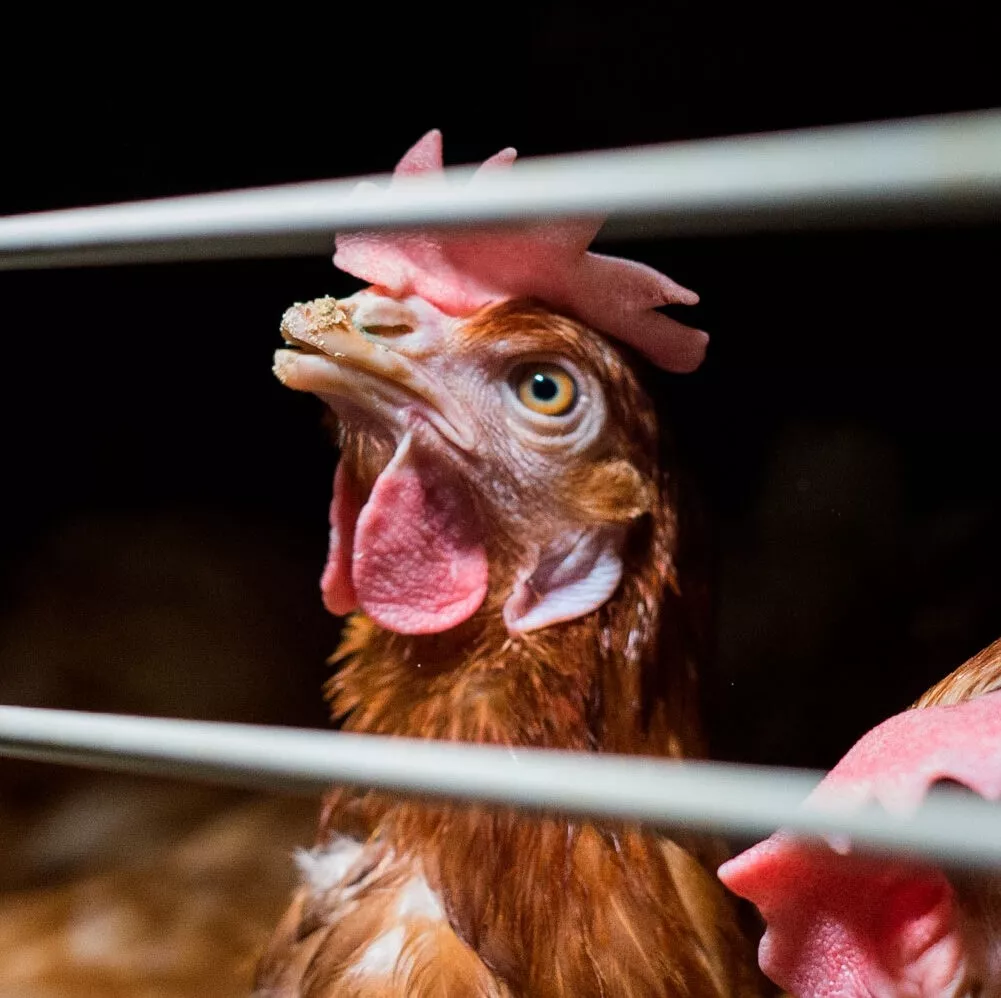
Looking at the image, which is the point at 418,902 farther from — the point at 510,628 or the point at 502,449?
the point at 502,449

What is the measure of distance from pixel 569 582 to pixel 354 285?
Result: 58 cm

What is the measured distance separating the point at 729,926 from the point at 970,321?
697 mm

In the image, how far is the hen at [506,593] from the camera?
870 mm

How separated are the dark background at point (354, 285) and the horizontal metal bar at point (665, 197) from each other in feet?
1.92

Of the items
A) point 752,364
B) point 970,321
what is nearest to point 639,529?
point 752,364

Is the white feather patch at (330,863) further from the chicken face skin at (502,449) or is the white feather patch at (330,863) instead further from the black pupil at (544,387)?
the black pupil at (544,387)

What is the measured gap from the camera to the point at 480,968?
83 centimetres

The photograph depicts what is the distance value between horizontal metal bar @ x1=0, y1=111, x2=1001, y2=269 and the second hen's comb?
45 cm

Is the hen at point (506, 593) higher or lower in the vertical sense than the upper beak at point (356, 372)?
lower

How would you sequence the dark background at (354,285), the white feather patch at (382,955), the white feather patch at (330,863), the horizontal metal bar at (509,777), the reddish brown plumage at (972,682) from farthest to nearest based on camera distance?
the dark background at (354,285), the white feather patch at (330,863), the white feather patch at (382,955), the reddish brown plumage at (972,682), the horizontal metal bar at (509,777)

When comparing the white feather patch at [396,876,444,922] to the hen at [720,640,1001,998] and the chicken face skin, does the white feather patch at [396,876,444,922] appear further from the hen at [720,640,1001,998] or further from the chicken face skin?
the hen at [720,640,1001,998]

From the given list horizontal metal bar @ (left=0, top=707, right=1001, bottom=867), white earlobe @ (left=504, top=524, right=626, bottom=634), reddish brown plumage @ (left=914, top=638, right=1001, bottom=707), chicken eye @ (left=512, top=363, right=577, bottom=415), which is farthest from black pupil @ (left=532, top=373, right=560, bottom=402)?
horizontal metal bar @ (left=0, top=707, right=1001, bottom=867)

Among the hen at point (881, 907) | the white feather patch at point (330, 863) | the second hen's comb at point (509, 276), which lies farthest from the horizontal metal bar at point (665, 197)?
the white feather patch at point (330, 863)

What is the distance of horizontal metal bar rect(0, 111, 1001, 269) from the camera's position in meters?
0.34
